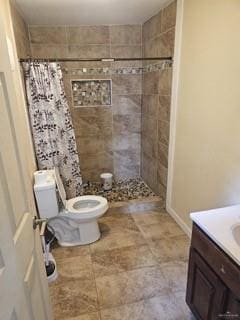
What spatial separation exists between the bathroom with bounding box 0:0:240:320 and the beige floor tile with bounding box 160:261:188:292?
0.04ft

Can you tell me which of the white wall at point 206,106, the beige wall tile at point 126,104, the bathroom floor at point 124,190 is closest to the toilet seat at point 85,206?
the bathroom floor at point 124,190

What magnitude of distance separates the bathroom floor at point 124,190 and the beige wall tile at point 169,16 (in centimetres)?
207

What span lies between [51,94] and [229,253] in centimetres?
209

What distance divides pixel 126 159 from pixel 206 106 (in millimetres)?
1962

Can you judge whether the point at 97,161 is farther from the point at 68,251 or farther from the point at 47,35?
the point at 47,35

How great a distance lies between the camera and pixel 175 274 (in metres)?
2.02

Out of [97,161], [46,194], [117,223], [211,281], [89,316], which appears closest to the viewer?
[211,281]

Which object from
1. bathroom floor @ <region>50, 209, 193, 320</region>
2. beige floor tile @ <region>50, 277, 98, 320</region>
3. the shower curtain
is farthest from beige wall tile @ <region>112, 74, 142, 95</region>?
beige floor tile @ <region>50, 277, 98, 320</region>

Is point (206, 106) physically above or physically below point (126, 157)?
above

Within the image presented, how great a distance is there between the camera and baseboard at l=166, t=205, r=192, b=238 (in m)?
2.47

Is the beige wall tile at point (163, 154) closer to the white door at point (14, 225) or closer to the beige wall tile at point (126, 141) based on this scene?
the beige wall tile at point (126, 141)

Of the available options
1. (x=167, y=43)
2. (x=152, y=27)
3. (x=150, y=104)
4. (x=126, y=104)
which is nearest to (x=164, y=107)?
(x=150, y=104)

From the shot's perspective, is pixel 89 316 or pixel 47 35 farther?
pixel 47 35

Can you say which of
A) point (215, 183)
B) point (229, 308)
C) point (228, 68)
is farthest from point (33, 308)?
point (228, 68)
